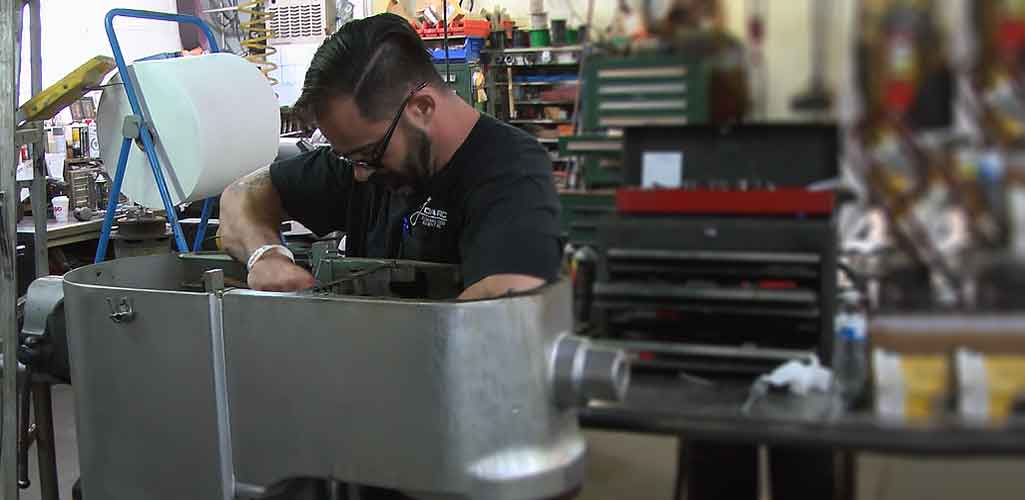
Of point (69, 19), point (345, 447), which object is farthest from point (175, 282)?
point (69, 19)

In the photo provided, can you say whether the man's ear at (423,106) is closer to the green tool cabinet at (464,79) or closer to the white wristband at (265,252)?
the green tool cabinet at (464,79)

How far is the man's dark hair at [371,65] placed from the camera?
1.24m

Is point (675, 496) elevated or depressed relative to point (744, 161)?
depressed

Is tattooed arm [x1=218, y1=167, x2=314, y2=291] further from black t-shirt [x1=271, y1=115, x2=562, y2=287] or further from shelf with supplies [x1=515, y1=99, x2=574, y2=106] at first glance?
shelf with supplies [x1=515, y1=99, x2=574, y2=106]

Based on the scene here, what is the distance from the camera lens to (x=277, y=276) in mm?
1309

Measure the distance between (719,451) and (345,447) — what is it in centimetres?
37

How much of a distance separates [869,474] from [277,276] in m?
0.93

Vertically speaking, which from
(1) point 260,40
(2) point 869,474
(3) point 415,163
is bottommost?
(2) point 869,474

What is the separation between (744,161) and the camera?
644mm

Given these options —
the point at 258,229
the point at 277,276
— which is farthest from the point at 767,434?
the point at 258,229

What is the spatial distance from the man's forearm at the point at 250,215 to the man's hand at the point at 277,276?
128 millimetres

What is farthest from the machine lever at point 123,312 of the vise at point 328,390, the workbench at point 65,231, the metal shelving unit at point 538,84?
→ the workbench at point 65,231

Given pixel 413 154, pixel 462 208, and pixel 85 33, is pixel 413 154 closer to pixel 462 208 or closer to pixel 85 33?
A: pixel 462 208

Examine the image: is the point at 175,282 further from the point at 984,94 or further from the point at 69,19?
the point at 69,19
